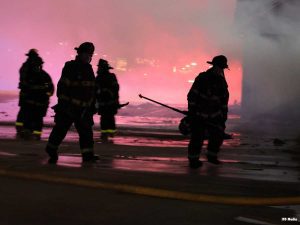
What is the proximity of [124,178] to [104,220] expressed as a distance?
1.47 metres

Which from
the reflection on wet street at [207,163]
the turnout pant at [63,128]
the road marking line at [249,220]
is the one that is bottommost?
the road marking line at [249,220]

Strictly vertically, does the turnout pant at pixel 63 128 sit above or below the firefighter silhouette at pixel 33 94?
below

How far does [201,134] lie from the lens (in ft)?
19.3

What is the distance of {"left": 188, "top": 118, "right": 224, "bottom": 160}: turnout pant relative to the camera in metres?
5.83

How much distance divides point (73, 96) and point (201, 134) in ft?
5.15

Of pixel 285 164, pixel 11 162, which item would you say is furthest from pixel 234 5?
pixel 11 162

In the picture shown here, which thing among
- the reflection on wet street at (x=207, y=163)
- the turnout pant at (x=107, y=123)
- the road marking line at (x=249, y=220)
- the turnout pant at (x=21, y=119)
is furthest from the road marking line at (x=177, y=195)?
the turnout pant at (x=107, y=123)

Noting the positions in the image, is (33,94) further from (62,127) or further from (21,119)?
(62,127)

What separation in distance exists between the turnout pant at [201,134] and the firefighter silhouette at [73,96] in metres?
1.26

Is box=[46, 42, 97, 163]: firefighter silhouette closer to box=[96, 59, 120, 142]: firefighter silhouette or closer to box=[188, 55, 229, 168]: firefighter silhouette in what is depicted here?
box=[188, 55, 229, 168]: firefighter silhouette

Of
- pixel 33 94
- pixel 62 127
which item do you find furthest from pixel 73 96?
pixel 33 94

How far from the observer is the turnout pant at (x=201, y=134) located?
5834 mm

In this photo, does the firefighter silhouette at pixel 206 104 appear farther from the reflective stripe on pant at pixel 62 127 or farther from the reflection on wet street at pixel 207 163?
the reflective stripe on pant at pixel 62 127

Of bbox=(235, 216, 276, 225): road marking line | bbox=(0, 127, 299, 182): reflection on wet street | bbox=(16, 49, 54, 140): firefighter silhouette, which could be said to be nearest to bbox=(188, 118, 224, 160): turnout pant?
bbox=(0, 127, 299, 182): reflection on wet street
